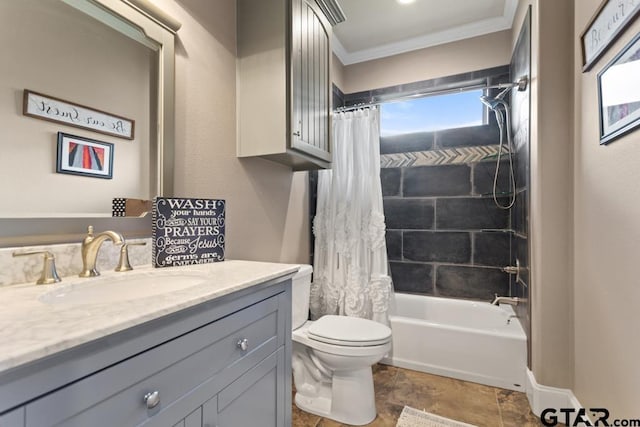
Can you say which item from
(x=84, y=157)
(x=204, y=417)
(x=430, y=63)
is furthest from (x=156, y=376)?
(x=430, y=63)

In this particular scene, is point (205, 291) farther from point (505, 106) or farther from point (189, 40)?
point (505, 106)

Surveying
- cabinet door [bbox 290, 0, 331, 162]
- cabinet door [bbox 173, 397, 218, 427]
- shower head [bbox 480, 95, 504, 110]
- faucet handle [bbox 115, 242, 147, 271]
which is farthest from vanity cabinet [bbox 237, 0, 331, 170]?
shower head [bbox 480, 95, 504, 110]

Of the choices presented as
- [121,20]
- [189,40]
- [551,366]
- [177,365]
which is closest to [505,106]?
[551,366]

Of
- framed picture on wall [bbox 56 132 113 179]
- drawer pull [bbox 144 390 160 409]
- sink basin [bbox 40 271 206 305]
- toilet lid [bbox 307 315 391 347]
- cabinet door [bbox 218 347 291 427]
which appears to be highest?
framed picture on wall [bbox 56 132 113 179]

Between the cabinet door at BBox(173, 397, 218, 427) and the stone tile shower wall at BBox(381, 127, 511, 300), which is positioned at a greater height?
the stone tile shower wall at BBox(381, 127, 511, 300)

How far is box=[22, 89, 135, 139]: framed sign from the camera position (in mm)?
926

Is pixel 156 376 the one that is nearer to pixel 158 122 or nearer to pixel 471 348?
pixel 158 122

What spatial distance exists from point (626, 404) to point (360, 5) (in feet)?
8.65

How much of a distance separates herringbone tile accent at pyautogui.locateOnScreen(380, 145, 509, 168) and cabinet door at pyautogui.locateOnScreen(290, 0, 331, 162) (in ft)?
3.32

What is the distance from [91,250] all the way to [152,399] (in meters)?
0.57

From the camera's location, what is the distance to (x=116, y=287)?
38.7 inches

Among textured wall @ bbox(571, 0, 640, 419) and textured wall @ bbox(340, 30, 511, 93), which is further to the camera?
textured wall @ bbox(340, 30, 511, 93)

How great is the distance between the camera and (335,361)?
1595mm

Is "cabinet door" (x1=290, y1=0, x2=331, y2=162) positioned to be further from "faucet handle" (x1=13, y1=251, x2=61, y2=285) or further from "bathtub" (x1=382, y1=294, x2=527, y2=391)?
"bathtub" (x1=382, y1=294, x2=527, y2=391)
